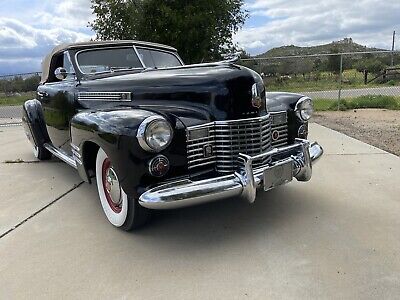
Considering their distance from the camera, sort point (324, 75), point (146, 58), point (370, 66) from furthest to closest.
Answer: point (370, 66) → point (324, 75) → point (146, 58)

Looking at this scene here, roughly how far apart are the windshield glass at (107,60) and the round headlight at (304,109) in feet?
5.88

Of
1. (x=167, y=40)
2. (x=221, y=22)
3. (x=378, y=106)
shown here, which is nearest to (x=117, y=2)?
(x=167, y=40)

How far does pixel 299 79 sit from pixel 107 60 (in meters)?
13.3

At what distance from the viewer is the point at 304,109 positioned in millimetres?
4062

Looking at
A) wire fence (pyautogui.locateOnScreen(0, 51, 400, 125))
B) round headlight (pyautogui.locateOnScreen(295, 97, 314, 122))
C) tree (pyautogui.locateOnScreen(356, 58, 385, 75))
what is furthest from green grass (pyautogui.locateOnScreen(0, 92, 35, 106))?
tree (pyautogui.locateOnScreen(356, 58, 385, 75))

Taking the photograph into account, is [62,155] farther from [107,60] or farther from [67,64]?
[107,60]

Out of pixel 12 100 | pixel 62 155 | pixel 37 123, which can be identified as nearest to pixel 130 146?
pixel 62 155

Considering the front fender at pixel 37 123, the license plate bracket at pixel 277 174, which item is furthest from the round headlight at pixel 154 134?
the front fender at pixel 37 123

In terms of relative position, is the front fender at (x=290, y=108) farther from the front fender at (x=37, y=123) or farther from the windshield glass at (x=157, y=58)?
the front fender at (x=37, y=123)

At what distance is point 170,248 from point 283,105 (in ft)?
6.14

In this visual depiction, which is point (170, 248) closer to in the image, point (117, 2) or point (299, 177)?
point (299, 177)

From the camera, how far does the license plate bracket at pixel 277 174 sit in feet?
10.2

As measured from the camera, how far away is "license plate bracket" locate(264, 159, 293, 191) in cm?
312

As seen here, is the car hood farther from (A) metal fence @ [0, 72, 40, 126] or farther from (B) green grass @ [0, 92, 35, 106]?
(B) green grass @ [0, 92, 35, 106]
